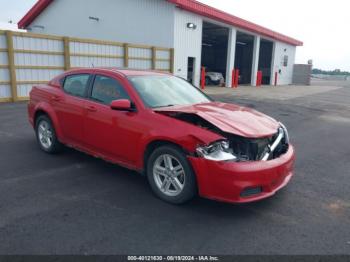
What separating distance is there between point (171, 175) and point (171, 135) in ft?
1.67

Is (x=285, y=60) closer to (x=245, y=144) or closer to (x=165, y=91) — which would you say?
(x=165, y=91)

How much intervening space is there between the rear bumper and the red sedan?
0.4 inches

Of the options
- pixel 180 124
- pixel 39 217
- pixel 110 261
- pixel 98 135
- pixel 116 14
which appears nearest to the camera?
pixel 110 261

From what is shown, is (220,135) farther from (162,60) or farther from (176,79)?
(162,60)

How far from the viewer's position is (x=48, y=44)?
13852 mm

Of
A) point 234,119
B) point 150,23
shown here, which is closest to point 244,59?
point 150,23

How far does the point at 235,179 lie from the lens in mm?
3428

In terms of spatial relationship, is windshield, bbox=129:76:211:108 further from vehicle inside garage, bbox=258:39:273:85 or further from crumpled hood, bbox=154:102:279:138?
vehicle inside garage, bbox=258:39:273:85

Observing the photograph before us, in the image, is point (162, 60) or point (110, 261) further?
point (162, 60)

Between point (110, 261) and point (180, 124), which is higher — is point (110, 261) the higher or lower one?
the lower one

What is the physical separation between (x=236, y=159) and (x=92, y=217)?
5.69ft

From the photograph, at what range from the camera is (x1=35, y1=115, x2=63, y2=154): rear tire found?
18.5 feet

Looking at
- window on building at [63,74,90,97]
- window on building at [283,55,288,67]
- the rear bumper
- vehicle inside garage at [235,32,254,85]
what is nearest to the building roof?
window on building at [283,55,288,67]

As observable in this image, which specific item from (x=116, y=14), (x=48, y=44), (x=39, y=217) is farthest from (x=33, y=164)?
(x=116, y=14)
